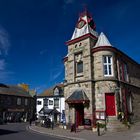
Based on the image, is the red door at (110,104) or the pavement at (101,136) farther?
the red door at (110,104)

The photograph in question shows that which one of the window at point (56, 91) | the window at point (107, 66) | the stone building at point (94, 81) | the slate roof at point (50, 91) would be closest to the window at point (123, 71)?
the stone building at point (94, 81)

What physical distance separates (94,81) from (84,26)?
831 cm

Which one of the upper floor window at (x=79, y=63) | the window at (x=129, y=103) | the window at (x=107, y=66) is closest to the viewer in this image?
the window at (x=107, y=66)

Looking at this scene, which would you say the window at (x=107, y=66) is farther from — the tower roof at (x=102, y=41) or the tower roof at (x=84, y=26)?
the tower roof at (x=84, y=26)

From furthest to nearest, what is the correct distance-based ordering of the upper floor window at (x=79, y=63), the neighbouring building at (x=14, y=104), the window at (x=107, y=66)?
the neighbouring building at (x=14, y=104), the upper floor window at (x=79, y=63), the window at (x=107, y=66)

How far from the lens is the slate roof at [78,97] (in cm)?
2119

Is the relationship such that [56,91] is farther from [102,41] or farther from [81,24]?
[102,41]

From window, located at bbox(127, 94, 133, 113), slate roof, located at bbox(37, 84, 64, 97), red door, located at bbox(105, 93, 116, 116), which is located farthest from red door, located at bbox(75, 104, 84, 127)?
slate roof, located at bbox(37, 84, 64, 97)

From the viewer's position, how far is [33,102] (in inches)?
2112

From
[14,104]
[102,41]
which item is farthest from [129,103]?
[14,104]

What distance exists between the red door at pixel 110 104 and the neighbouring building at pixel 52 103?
1945 cm

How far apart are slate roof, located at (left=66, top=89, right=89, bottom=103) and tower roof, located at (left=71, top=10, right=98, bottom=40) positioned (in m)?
7.75

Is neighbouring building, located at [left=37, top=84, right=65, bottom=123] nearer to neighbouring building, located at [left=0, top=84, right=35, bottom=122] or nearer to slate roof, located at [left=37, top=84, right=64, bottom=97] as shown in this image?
slate roof, located at [left=37, top=84, right=64, bottom=97]

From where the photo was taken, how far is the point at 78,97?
2173 centimetres
